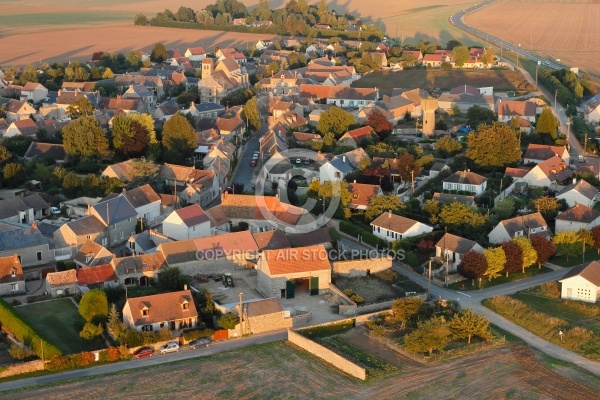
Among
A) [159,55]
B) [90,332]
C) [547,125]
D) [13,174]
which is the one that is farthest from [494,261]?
[159,55]

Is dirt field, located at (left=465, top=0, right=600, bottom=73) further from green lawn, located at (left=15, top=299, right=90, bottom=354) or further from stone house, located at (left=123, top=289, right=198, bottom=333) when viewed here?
green lawn, located at (left=15, top=299, right=90, bottom=354)

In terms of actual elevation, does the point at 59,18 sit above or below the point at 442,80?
above

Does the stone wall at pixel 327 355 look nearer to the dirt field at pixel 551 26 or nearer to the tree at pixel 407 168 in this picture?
the tree at pixel 407 168

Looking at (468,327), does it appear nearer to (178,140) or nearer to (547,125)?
(178,140)

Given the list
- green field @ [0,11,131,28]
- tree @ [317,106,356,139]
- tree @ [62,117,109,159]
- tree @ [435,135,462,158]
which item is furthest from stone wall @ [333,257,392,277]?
green field @ [0,11,131,28]

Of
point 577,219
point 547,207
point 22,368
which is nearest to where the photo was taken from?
point 22,368

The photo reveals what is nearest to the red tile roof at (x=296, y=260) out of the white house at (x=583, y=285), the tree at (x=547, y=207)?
the white house at (x=583, y=285)

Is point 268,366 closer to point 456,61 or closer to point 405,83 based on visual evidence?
point 405,83
